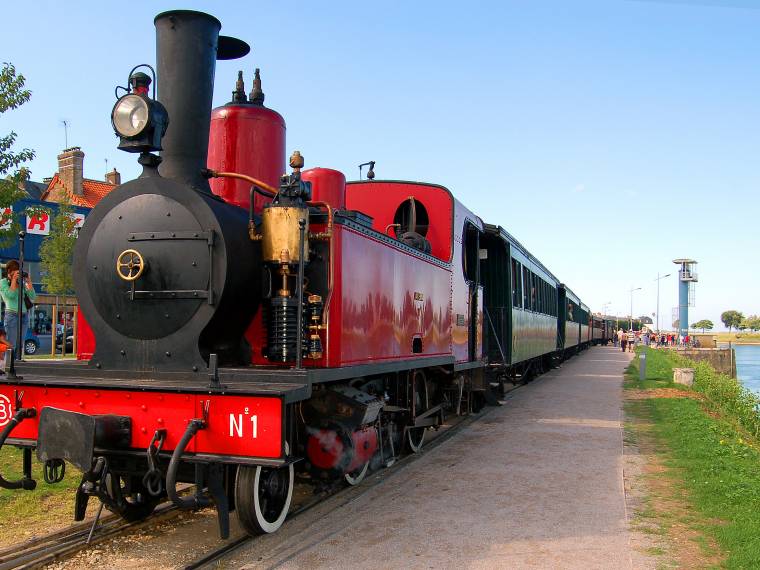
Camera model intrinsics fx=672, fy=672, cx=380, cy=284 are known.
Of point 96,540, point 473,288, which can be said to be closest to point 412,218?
point 473,288

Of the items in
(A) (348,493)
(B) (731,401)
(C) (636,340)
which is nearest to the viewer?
(A) (348,493)

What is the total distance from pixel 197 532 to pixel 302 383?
1.54 m

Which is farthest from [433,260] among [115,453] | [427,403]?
[115,453]

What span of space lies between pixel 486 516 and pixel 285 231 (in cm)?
262

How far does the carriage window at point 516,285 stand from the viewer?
11.8m

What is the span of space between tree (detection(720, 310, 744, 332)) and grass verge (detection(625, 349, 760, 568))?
133918mm

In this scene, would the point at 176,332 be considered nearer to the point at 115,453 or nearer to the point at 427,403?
the point at 115,453

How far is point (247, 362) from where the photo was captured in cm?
468

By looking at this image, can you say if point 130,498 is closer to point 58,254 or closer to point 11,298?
point 11,298

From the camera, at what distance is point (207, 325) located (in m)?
4.17

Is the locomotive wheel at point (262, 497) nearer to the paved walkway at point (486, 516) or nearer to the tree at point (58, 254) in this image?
the paved walkway at point (486, 516)

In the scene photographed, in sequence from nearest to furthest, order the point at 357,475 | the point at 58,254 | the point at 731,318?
the point at 357,475
the point at 58,254
the point at 731,318

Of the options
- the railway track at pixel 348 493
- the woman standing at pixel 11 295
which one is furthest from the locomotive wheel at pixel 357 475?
the woman standing at pixel 11 295

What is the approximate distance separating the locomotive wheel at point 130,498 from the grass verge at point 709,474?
3.60m
